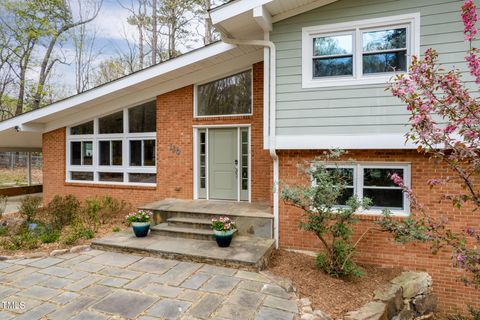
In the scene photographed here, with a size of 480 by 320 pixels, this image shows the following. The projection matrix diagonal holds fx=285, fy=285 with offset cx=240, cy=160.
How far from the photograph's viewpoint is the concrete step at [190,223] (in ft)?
19.2

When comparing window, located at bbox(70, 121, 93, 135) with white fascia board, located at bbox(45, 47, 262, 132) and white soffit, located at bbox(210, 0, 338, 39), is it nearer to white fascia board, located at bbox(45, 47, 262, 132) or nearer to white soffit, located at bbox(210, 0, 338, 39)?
white fascia board, located at bbox(45, 47, 262, 132)

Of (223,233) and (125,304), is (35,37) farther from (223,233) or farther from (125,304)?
(125,304)

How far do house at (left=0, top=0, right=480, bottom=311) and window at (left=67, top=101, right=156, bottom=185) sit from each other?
71 centimetres

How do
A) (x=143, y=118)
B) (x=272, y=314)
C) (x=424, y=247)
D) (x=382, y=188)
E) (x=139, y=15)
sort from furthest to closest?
(x=139, y=15) → (x=143, y=118) → (x=382, y=188) → (x=424, y=247) → (x=272, y=314)

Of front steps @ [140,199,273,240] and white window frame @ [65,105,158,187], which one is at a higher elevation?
white window frame @ [65,105,158,187]

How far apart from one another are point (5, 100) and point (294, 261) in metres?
19.2

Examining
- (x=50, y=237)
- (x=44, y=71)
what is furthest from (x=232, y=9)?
(x=44, y=71)

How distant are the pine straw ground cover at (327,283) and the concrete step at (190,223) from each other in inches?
60.1

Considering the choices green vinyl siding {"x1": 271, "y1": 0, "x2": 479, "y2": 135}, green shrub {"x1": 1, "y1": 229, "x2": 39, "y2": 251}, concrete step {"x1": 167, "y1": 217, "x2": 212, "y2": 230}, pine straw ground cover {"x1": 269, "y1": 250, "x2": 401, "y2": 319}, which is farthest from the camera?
concrete step {"x1": 167, "y1": 217, "x2": 212, "y2": 230}

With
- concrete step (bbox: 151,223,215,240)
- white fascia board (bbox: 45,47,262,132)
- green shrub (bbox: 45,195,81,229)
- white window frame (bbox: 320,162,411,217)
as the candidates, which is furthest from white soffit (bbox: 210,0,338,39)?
green shrub (bbox: 45,195,81,229)

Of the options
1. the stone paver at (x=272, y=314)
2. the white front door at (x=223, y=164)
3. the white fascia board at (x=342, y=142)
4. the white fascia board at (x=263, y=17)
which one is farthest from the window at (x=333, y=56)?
the stone paver at (x=272, y=314)

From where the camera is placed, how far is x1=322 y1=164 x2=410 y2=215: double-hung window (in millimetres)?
5141

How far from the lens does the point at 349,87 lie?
17.0 feet

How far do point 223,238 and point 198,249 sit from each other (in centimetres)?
48
